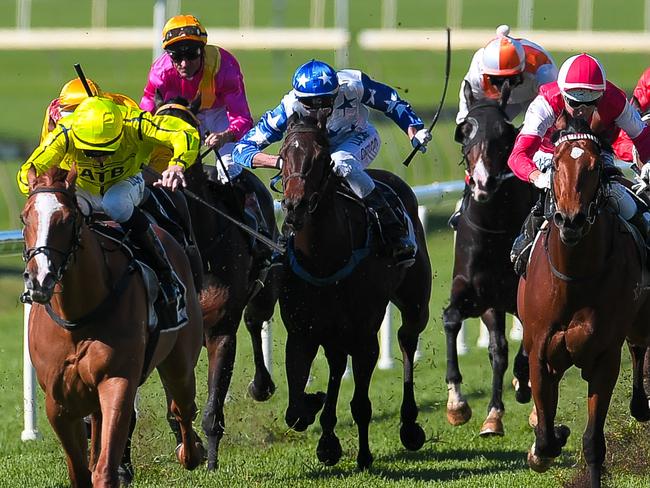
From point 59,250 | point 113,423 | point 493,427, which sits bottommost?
point 493,427

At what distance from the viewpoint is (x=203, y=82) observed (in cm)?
862

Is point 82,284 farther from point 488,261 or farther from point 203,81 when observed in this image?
point 488,261

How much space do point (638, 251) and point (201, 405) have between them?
3.36 metres

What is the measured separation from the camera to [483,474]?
24.8 ft

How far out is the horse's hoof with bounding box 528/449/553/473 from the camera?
7.11 m

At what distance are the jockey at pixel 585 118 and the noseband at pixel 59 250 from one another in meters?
2.15

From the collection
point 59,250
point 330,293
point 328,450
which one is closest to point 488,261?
point 330,293

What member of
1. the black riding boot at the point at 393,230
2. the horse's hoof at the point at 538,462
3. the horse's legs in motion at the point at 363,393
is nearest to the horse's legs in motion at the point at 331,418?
the horse's legs in motion at the point at 363,393

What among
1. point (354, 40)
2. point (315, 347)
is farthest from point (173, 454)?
point (354, 40)

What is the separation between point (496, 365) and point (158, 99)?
102 inches

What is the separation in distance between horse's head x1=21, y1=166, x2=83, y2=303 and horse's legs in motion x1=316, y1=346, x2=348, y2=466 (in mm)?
2428

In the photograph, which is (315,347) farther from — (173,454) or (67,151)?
(67,151)

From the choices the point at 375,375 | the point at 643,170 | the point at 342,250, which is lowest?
the point at 375,375

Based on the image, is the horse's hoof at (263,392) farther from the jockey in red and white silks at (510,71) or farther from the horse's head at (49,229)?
the horse's head at (49,229)
